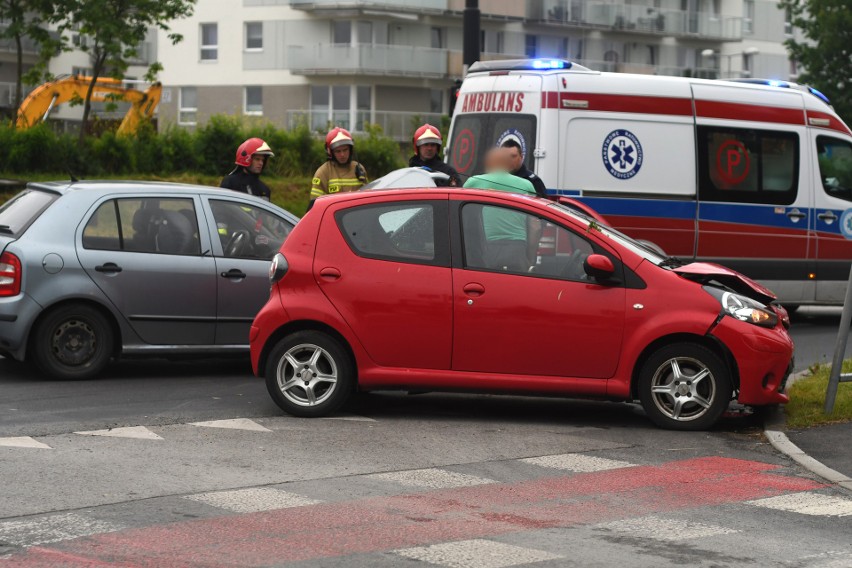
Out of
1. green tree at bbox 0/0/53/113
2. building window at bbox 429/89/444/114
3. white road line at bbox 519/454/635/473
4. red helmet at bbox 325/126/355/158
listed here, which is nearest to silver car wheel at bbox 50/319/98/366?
red helmet at bbox 325/126/355/158

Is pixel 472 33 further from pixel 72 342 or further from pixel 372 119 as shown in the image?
pixel 372 119

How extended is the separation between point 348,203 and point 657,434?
2.54m

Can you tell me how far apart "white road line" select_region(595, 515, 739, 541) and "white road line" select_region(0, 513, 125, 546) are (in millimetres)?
2271

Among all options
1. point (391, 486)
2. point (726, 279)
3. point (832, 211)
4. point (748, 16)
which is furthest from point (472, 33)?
point (748, 16)

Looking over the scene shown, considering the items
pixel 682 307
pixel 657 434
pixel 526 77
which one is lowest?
pixel 657 434

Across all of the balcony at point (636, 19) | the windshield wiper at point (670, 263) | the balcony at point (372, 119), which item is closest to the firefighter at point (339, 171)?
the windshield wiper at point (670, 263)

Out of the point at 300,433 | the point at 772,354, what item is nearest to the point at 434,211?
the point at 300,433

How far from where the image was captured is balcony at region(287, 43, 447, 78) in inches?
2489

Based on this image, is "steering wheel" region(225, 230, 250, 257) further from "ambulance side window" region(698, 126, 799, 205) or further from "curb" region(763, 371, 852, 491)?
"ambulance side window" region(698, 126, 799, 205)

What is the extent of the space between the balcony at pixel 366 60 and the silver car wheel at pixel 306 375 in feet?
176

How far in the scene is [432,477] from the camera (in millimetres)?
8172

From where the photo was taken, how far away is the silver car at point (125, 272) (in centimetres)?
1141

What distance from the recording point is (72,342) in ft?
38.1

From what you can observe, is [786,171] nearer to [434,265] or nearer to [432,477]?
[434,265]
